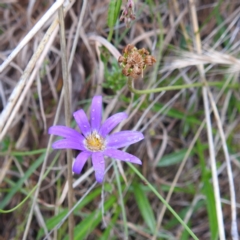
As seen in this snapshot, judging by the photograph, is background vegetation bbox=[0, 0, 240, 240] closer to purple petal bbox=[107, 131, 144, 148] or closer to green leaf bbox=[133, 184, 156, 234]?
green leaf bbox=[133, 184, 156, 234]

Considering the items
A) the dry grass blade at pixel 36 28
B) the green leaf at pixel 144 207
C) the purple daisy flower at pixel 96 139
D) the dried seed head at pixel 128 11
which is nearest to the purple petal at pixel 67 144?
the purple daisy flower at pixel 96 139

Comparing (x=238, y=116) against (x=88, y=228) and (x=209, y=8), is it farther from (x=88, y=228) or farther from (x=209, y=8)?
(x=88, y=228)

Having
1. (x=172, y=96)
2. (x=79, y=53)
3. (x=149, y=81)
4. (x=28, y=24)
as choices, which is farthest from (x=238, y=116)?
(x=28, y=24)

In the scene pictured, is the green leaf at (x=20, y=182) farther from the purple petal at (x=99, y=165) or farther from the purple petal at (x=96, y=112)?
the purple petal at (x=99, y=165)

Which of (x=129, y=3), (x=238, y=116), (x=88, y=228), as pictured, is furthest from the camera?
(x=238, y=116)

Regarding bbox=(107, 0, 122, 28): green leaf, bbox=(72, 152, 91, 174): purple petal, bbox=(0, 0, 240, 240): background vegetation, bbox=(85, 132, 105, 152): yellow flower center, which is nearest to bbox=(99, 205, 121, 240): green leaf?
bbox=(0, 0, 240, 240): background vegetation

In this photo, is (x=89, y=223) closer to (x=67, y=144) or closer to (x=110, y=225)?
(x=110, y=225)

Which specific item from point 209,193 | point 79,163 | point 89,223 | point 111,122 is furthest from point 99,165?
point 209,193
